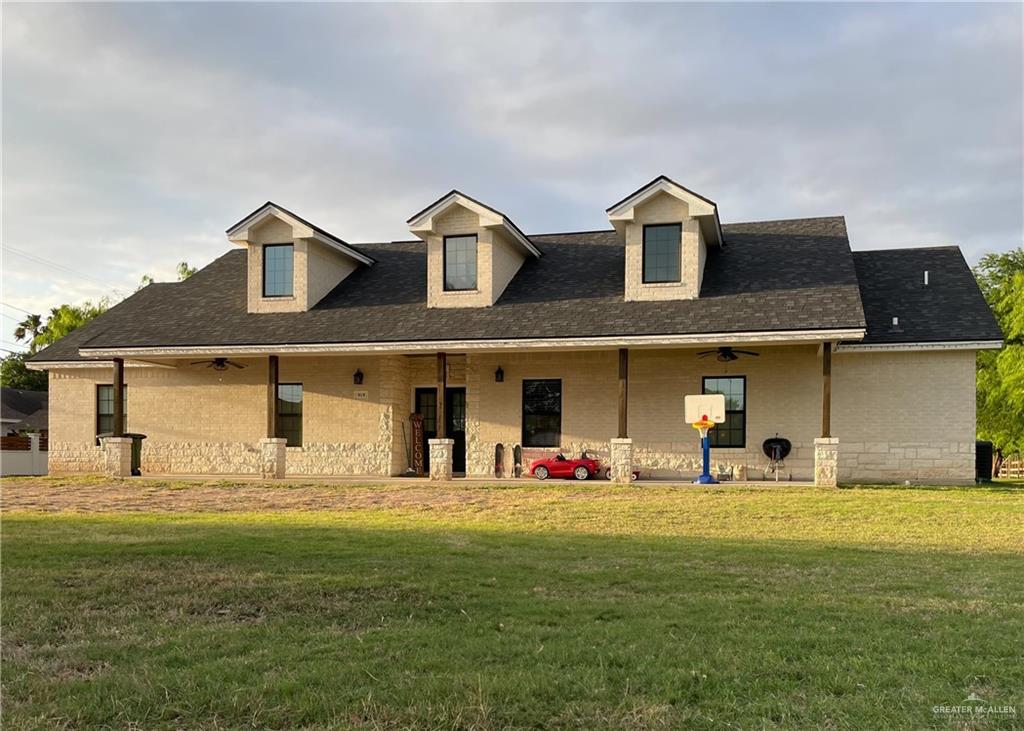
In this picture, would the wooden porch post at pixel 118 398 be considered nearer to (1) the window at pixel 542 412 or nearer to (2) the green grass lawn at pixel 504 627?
(2) the green grass lawn at pixel 504 627

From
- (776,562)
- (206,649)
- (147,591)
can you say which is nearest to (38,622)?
(147,591)

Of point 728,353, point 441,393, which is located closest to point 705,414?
point 728,353

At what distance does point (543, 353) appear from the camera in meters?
20.3

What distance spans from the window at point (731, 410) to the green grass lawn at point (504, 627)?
7729 mm

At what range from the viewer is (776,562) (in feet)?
28.4

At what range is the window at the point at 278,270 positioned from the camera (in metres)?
21.2

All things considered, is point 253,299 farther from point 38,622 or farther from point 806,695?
point 806,695

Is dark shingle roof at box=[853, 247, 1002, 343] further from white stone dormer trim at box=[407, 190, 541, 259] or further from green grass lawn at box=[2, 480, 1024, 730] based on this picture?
white stone dormer trim at box=[407, 190, 541, 259]

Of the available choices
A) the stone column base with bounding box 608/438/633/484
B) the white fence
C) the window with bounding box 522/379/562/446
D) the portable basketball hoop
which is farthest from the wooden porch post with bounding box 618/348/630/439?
the white fence

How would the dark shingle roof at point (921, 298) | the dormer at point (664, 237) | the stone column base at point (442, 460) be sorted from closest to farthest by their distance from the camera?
1. the dark shingle roof at point (921, 298)
2. the dormer at point (664, 237)
3. the stone column base at point (442, 460)

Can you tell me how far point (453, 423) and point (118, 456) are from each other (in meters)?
8.15

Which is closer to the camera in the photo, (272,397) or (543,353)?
(272,397)

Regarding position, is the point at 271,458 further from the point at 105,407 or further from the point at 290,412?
the point at 105,407

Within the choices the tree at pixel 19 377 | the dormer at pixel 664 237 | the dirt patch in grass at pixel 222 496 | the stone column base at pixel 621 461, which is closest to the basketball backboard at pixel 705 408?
the stone column base at pixel 621 461
